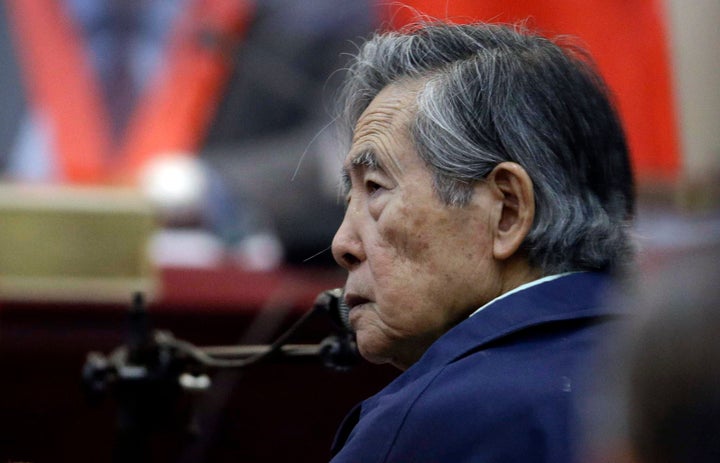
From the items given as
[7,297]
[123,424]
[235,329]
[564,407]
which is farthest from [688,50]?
[564,407]

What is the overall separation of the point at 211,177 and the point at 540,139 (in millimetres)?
3886

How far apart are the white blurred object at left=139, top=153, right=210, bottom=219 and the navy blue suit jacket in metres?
3.70

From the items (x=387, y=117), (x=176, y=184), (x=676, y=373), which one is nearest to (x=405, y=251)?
(x=387, y=117)

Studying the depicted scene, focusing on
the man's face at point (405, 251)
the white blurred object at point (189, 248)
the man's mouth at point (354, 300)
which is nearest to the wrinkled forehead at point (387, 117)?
the man's face at point (405, 251)

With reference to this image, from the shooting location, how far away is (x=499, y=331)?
168cm

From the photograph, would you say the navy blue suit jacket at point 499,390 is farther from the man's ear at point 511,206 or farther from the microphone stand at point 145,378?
the microphone stand at point 145,378

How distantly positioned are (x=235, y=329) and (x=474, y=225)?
2023 mm

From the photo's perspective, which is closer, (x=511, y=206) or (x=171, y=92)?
(x=511, y=206)

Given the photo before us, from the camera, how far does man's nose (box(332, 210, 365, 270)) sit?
193 centimetres

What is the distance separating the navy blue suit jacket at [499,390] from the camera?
1.54 m

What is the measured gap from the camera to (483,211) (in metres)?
1.84

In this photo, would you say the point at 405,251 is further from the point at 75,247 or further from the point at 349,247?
the point at 75,247

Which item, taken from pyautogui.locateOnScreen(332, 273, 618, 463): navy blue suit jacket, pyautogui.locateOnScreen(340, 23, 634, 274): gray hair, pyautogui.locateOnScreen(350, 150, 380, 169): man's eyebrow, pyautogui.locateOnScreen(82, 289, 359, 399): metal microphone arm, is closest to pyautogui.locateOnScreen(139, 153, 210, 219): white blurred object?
Answer: pyautogui.locateOnScreen(82, 289, 359, 399): metal microphone arm

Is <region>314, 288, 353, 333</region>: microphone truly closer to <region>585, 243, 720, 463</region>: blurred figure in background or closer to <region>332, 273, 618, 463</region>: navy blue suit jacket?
<region>332, 273, 618, 463</region>: navy blue suit jacket
